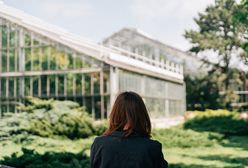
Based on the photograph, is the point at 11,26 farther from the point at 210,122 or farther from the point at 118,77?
the point at 210,122

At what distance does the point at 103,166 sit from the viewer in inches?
110

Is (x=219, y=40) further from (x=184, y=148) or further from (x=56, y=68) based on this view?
(x=184, y=148)

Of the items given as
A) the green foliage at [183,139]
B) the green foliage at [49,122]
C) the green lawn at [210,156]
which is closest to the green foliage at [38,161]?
the green lawn at [210,156]

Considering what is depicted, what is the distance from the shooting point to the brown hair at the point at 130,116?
275cm

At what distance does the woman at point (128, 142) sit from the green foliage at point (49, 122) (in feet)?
43.7

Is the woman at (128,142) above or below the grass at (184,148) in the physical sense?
above

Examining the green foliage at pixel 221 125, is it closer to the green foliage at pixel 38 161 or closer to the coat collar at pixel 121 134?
the green foliage at pixel 38 161

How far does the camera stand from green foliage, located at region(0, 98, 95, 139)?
1622 cm

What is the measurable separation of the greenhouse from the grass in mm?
3667

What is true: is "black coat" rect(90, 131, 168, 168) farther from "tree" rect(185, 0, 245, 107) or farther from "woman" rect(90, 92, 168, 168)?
"tree" rect(185, 0, 245, 107)

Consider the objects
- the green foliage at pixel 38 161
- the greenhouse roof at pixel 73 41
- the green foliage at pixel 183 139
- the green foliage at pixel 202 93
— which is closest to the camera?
the green foliage at pixel 38 161

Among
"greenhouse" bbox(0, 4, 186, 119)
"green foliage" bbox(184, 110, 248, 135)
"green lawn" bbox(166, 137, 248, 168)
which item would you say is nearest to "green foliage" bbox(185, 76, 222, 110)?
"green foliage" bbox(184, 110, 248, 135)

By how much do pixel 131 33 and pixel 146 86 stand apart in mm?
21476

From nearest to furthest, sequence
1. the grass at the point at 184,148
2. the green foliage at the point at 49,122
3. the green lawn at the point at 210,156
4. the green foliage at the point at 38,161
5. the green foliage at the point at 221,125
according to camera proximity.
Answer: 1. the green foliage at the point at 38,161
2. the green lawn at the point at 210,156
3. the grass at the point at 184,148
4. the green foliage at the point at 49,122
5. the green foliage at the point at 221,125
